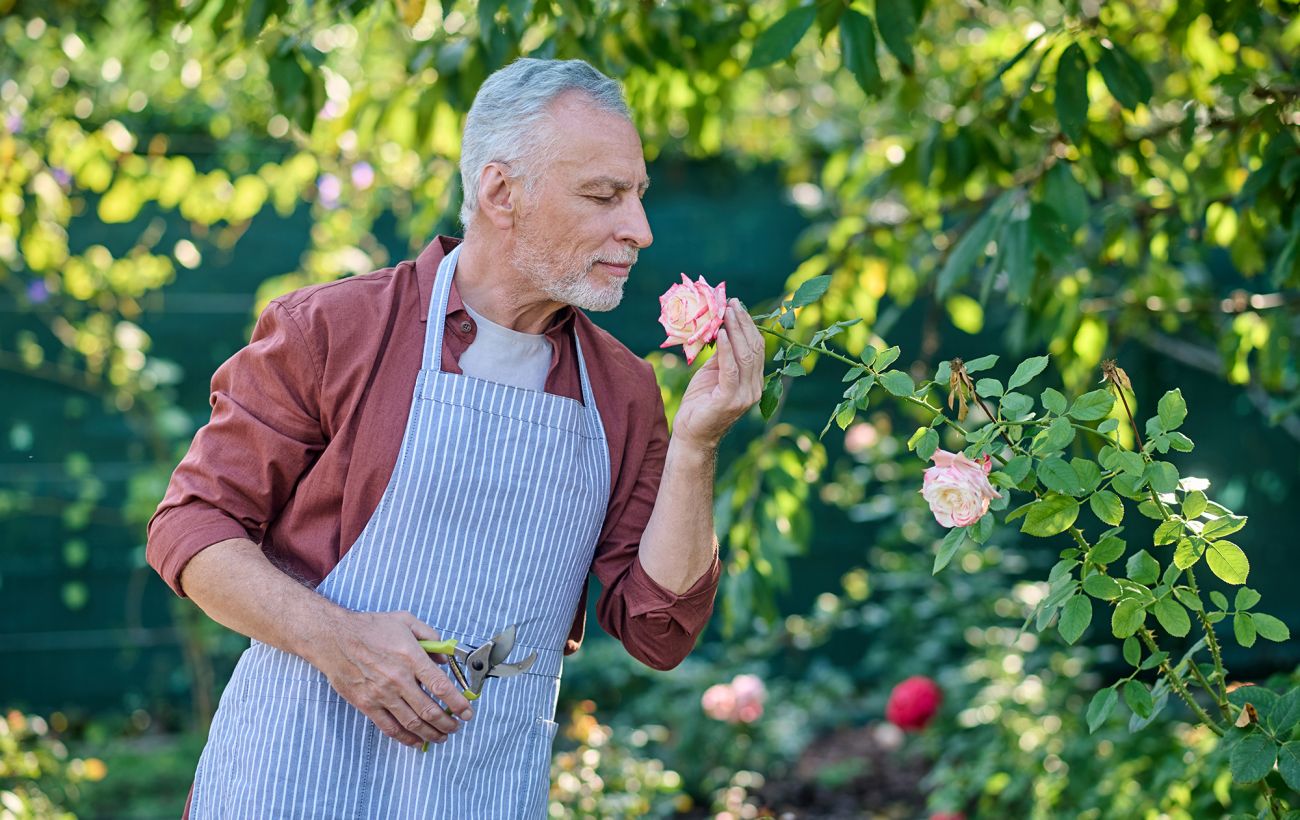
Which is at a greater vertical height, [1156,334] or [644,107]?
[644,107]

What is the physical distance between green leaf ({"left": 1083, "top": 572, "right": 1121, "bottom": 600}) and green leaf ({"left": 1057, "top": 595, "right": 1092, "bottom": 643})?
13mm

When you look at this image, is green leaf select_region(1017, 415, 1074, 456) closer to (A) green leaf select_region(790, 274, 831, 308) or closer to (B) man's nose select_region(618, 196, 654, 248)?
(A) green leaf select_region(790, 274, 831, 308)

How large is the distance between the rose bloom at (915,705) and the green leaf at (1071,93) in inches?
76.4

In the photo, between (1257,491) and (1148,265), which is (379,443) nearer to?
(1148,265)

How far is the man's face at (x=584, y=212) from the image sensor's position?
5.35 feet

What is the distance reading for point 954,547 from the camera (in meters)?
1.38

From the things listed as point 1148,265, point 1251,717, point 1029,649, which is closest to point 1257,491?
point 1029,649

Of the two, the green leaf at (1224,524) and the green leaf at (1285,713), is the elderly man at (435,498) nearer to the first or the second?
the green leaf at (1224,524)

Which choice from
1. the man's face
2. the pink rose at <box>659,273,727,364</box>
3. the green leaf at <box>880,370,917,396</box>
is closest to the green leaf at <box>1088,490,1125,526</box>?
the green leaf at <box>880,370,917,396</box>

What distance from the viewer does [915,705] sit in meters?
3.57

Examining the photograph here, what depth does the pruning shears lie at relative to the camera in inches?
63.1

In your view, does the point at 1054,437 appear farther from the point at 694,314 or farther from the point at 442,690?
the point at 442,690

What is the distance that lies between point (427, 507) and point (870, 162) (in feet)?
5.75

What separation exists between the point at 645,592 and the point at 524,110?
596 millimetres
